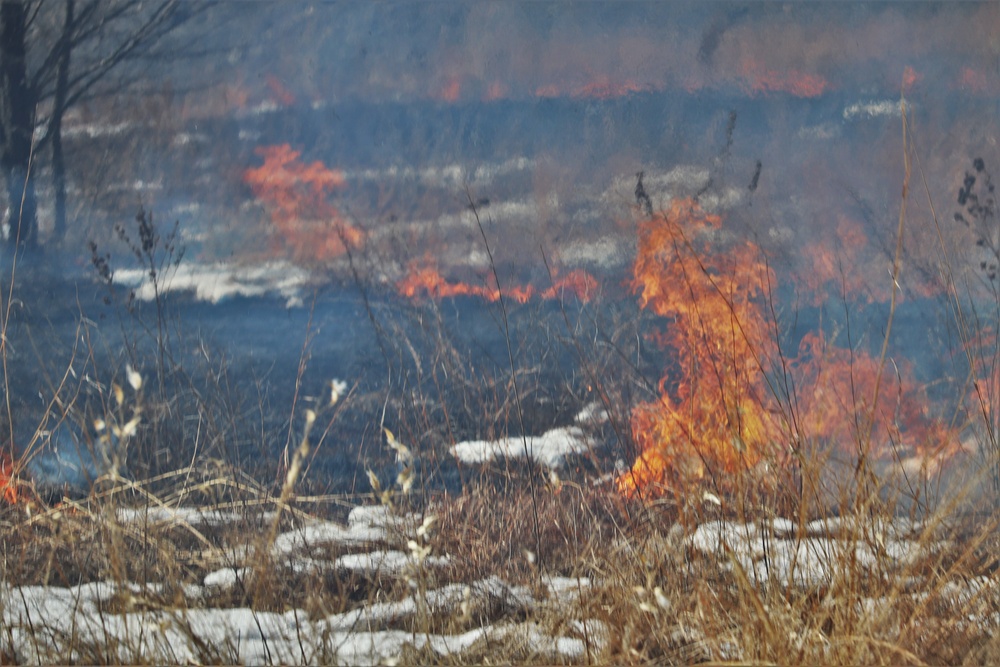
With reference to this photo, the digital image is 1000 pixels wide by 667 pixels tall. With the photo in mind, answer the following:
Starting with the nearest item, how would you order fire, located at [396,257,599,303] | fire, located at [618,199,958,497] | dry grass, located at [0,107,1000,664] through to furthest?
dry grass, located at [0,107,1000,664] → fire, located at [618,199,958,497] → fire, located at [396,257,599,303]

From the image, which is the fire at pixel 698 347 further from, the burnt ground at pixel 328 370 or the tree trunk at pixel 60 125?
the tree trunk at pixel 60 125

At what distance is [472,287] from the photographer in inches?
95.1

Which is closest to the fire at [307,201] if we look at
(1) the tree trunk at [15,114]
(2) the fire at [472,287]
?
(2) the fire at [472,287]

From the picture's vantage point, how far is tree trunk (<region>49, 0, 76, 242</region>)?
2.48 metres

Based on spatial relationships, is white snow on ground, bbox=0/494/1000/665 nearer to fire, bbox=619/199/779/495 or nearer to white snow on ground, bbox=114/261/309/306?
fire, bbox=619/199/779/495

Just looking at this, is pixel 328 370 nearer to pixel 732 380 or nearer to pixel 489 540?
pixel 489 540

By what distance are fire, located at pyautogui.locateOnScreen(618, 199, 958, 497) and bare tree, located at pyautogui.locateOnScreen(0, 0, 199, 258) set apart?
4.74 ft

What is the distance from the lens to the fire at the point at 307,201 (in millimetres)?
2432

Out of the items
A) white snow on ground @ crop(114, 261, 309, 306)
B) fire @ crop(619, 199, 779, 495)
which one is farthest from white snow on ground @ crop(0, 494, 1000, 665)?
white snow on ground @ crop(114, 261, 309, 306)

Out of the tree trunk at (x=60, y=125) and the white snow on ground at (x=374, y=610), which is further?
the tree trunk at (x=60, y=125)

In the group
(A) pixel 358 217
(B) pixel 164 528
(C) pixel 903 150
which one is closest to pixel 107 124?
(A) pixel 358 217

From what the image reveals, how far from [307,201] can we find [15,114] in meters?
0.84

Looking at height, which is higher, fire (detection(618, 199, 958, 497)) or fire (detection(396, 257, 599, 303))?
fire (detection(396, 257, 599, 303))

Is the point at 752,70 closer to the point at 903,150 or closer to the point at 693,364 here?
the point at 903,150
